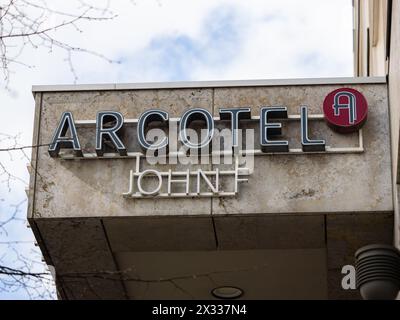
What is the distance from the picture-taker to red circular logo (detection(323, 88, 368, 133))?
1356cm

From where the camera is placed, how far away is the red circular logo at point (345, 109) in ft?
44.5

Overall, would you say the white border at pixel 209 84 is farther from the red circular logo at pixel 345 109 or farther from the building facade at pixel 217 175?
the red circular logo at pixel 345 109

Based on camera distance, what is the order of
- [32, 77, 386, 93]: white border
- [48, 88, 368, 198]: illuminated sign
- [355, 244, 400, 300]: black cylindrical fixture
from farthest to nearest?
[32, 77, 386, 93]: white border, [48, 88, 368, 198]: illuminated sign, [355, 244, 400, 300]: black cylindrical fixture

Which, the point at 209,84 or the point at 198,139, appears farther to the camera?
the point at 209,84

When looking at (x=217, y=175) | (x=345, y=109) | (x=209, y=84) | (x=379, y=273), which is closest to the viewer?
(x=379, y=273)

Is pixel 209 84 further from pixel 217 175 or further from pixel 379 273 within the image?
pixel 379 273

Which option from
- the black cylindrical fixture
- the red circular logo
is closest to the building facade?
the red circular logo

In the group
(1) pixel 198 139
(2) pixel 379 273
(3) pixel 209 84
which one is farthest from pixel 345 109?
(2) pixel 379 273

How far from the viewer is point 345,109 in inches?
539

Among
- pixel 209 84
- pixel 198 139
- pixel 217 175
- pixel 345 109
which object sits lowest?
pixel 217 175

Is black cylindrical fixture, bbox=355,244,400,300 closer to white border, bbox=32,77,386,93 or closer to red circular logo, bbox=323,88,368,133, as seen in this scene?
red circular logo, bbox=323,88,368,133

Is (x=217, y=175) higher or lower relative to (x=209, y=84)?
lower
